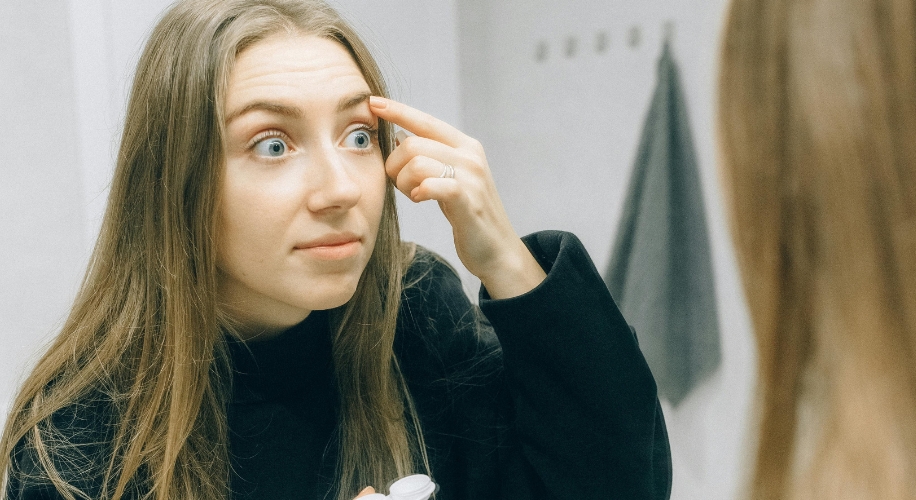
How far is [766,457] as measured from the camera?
53 centimetres

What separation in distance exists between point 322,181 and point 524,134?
1.49ft

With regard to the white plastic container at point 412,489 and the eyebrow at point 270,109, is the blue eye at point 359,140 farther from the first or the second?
the white plastic container at point 412,489

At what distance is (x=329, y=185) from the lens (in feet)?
2.09

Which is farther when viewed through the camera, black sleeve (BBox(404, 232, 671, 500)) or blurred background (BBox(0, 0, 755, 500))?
blurred background (BBox(0, 0, 755, 500))

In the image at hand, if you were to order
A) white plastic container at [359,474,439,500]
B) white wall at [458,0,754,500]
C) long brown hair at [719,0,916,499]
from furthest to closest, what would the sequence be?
white wall at [458,0,754,500] < white plastic container at [359,474,439,500] < long brown hair at [719,0,916,499]

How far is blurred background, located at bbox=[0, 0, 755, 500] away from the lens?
2.75 ft

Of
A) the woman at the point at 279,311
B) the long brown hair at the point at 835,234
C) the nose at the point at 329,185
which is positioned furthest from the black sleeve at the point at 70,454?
the long brown hair at the point at 835,234

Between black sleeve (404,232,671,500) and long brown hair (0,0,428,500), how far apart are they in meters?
0.13

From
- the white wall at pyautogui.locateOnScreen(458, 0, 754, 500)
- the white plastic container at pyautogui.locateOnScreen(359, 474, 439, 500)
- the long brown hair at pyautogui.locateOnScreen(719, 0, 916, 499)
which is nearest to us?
the long brown hair at pyautogui.locateOnScreen(719, 0, 916, 499)

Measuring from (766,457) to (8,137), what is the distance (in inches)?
35.5

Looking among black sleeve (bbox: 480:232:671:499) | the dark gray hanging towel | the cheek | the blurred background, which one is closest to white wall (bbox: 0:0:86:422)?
the blurred background

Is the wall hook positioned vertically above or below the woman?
above

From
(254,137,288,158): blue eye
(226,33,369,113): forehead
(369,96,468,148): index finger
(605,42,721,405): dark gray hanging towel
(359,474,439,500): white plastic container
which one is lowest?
(359,474,439,500): white plastic container

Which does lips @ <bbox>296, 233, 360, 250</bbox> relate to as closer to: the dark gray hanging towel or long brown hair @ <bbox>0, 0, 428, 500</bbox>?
long brown hair @ <bbox>0, 0, 428, 500</bbox>
